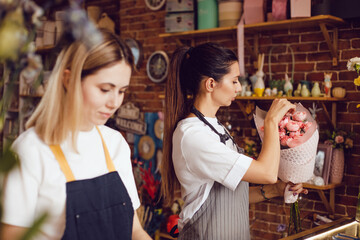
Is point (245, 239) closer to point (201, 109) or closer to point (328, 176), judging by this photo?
point (201, 109)

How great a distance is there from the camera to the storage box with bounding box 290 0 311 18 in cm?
298

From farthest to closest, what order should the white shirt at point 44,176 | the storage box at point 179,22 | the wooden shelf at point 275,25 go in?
the storage box at point 179,22 < the wooden shelf at point 275,25 < the white shirt at point 44,176

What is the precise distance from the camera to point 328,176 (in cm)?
303

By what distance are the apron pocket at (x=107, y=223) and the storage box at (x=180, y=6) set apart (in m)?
2.69

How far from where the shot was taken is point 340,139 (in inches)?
117

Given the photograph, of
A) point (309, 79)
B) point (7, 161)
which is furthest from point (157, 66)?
point (7, 161)

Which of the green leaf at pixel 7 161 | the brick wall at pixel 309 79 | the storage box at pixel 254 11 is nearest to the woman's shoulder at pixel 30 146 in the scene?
the green leaf at pixel 7 161

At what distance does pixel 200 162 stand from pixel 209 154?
0.17 ft

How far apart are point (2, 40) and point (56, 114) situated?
65 centimetres

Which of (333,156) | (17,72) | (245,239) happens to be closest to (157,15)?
(333,156)

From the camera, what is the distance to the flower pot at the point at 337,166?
298 centimetres

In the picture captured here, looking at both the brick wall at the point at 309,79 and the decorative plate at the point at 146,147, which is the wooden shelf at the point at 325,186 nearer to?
the brick wall at the point at 309,79

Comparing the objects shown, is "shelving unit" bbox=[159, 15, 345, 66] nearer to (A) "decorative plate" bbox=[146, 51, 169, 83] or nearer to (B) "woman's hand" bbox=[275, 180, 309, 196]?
(A) "decorative plate" bbox=[146, 51, 169, 83]

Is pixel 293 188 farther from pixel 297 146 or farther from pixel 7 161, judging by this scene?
pixel 7 161
